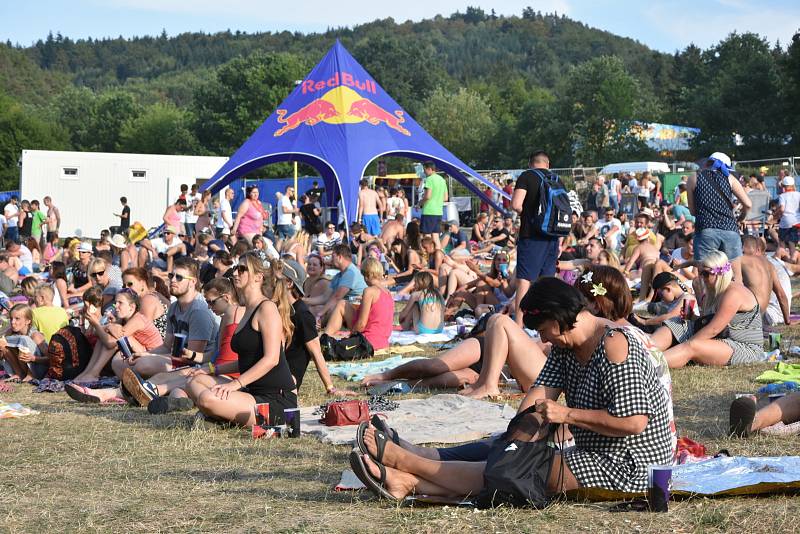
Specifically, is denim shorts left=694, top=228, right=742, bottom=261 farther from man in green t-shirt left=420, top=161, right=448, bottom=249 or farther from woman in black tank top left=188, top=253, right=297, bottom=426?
man in green t-shirt left=420, top=161, right=448, bottom=249

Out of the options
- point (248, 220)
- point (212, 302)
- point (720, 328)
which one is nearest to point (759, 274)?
point (720, 328)

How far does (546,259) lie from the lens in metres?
9.27

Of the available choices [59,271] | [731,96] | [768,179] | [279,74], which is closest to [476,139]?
[279,74]

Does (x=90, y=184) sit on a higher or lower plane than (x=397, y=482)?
higher

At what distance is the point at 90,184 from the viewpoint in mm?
35688

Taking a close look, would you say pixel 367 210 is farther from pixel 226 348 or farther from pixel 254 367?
pixel 254 367

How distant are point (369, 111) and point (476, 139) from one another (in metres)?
56.8

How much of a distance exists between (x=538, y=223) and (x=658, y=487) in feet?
17.2

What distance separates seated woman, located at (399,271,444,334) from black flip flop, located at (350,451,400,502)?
6.60m

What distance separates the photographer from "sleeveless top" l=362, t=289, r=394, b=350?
9962 mm

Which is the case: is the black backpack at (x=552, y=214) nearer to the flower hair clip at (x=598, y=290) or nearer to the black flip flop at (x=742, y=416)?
the black flip flop at (x=742, y=416)

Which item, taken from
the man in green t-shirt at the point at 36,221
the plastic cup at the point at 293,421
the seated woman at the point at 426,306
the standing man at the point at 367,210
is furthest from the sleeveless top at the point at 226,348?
the man in green t-shirt at the point at 36,221

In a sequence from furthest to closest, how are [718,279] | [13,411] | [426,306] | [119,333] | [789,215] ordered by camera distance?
1. [789,215]
2. [426,306]
3. [119,333]
4. [718,279]
5. [13,411]

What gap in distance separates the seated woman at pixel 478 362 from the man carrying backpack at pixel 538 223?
52.2 inches
